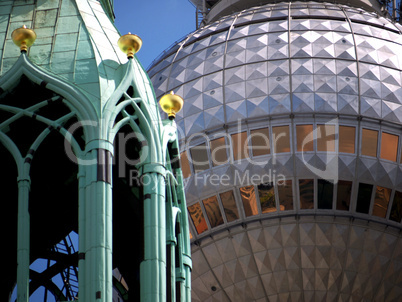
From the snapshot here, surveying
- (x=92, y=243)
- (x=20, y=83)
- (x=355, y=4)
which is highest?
(x=355, y=4)

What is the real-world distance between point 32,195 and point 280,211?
2176 centimetres

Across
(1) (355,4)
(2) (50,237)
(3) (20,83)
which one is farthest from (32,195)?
(1) (355,4)

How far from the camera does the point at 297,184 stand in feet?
156

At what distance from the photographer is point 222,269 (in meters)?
47.3

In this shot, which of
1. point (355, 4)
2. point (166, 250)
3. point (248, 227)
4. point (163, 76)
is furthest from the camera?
A: point (355, 4)

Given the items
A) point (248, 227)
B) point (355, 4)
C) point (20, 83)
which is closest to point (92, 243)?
point (20, 83)

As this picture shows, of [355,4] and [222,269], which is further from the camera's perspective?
[355,4]

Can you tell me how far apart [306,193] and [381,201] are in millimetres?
2986

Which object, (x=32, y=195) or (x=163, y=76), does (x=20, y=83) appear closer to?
(x=32, y=195)

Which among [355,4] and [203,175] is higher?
[355,4]

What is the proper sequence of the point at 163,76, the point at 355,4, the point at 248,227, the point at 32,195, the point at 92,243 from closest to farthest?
1. the point at 92,243
2. the point at 32,195
3. the point at 248,227
4. the point at 163,76
5. the point at 355,4

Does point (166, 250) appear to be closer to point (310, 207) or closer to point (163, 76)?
point (310, 207)

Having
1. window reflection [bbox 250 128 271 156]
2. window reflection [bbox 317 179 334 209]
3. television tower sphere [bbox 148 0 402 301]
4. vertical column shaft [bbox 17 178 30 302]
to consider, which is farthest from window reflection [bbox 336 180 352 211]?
vertical column shaft [bbox 17 178 30 302]

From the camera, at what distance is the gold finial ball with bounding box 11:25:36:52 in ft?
83.0
